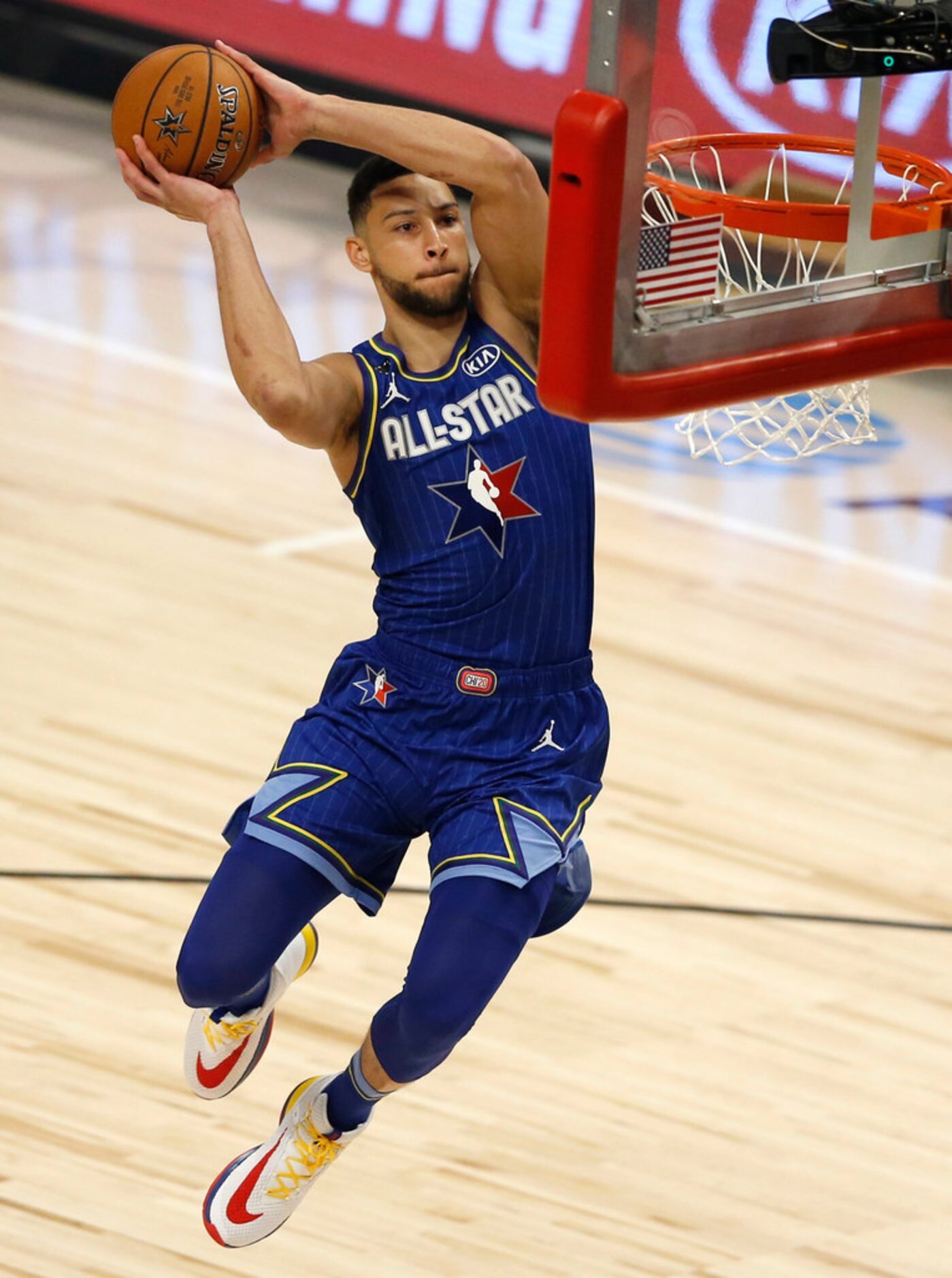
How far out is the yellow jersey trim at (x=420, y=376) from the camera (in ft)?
14.1

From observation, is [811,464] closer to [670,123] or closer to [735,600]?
[735,600]

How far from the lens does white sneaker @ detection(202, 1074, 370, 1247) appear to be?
4.39 metres

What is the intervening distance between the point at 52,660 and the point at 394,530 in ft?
11.0

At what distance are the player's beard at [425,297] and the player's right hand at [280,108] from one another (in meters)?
0.32

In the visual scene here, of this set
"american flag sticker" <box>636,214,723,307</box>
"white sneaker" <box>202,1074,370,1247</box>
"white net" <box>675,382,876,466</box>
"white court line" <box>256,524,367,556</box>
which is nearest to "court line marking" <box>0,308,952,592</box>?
"white court line" <box>256,524,367,556</box>

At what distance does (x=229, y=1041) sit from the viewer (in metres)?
4.71

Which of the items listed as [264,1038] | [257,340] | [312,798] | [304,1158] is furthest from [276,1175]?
[257,340]

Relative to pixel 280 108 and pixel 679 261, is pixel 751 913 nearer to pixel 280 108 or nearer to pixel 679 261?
pixel 679 261

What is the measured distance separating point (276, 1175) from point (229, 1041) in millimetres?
380

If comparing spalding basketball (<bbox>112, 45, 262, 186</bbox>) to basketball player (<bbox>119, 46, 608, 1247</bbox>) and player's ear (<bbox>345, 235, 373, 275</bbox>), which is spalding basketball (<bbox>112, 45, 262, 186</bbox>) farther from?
player's ear (<bbox>345, 235, 373, 275</bbox>)

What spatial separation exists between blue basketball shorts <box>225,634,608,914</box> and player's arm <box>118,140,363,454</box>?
579 millimetres

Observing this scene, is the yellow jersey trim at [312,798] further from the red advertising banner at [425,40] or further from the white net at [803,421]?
the red advertising banner at [425,40]

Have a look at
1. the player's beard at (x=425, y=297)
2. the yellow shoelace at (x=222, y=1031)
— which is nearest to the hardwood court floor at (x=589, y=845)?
the yellow shoelace at (x=222, y=1031)

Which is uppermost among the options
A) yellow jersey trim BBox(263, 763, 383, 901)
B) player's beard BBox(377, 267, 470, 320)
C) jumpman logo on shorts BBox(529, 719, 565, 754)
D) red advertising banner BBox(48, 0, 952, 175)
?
player's beard BBox(377, 267, 470, 320)
